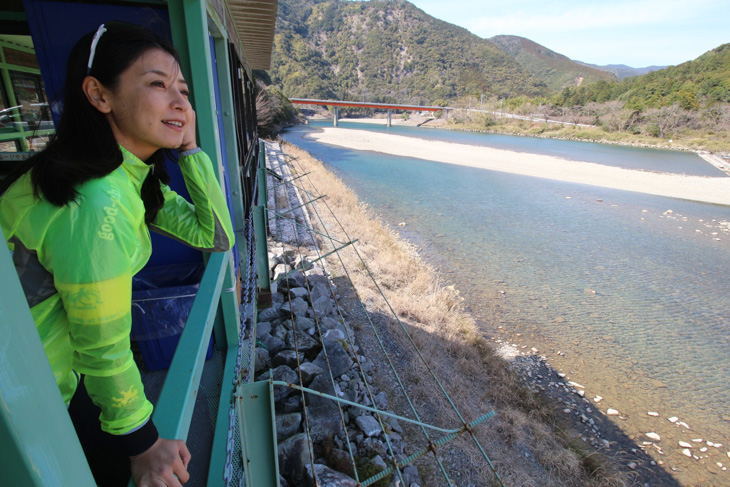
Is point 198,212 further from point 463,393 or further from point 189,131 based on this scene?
point 463,393

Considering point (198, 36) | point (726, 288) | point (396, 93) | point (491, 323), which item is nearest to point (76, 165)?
point (198, 36)

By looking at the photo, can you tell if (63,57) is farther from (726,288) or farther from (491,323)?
(726,288)

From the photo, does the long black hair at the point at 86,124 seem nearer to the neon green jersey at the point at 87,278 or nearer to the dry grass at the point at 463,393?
the neon green jersey at the point at 87,278

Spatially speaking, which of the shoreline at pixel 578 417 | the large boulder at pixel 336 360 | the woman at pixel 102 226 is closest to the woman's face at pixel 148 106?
the woman at pixel 102 226

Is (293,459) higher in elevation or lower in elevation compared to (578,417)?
higher

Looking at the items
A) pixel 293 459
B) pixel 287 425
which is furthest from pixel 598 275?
pixel 293 459

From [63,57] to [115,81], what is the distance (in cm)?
139

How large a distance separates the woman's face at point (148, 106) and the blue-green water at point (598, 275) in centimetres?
626

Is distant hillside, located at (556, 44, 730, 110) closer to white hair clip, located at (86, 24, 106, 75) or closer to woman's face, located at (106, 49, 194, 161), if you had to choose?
woman's face, located at (106, 49, 194, 161)

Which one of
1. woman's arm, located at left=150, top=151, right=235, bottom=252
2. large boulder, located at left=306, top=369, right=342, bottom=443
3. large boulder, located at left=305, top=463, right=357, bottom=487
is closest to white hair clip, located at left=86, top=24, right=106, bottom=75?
woman's arm, located at left=150, top=151, right=235, bottom=252

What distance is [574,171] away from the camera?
2084 centimetres

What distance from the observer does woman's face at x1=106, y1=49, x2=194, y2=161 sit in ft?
3.11

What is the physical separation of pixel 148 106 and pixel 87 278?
1.59 ft

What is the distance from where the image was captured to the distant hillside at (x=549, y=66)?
4973 inches
